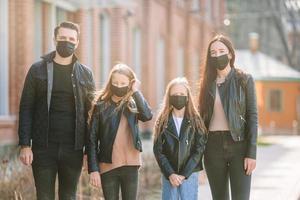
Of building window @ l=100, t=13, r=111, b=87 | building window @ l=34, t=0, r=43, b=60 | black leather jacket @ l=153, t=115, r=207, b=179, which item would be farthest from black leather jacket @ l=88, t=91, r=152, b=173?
building window @ l=100, t=13, r=111, b=87

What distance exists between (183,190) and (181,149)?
38cm

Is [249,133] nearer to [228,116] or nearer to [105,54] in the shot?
[228,116]

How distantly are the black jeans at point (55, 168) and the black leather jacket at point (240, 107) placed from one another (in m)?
1.24

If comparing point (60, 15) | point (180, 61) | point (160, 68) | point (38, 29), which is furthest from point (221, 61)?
point (180, 61)

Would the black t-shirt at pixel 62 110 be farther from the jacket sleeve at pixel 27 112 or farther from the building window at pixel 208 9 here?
the building window at pixel 208 9

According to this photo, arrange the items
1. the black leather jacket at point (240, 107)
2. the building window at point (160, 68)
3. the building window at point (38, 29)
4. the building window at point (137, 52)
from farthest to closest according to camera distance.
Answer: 1. the building window at point (160, 68)
2. the building window at point (137, 52)
3. the building window at point (38, 29)
4. the black leather jacket at point (240, 107)

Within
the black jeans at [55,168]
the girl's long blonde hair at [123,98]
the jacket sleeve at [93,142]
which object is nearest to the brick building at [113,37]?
the girl's long blonde hair at [123,98]

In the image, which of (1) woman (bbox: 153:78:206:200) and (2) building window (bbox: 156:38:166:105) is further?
(2) building window (bbox: 156:38:166:105)

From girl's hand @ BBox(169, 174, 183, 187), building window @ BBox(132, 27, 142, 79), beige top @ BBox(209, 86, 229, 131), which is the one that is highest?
building window @ BBox(132, 27, 142, 79)

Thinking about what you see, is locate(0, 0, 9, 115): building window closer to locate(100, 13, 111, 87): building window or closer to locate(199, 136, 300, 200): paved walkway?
locate(199, 136, 300, 200): paved walkway

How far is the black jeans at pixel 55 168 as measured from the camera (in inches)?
207

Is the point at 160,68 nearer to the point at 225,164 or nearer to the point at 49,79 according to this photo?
the point at 225,164

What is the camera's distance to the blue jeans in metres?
5.76

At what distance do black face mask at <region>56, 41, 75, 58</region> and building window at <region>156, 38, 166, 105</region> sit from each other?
710 inches
